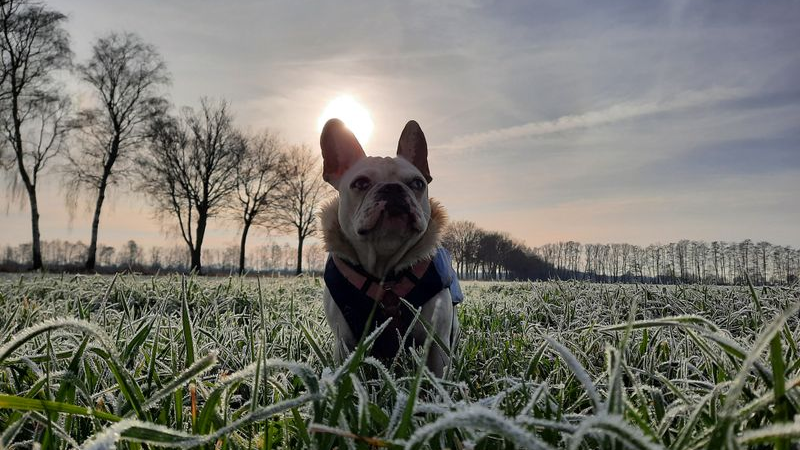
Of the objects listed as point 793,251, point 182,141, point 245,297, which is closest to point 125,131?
point 182,141

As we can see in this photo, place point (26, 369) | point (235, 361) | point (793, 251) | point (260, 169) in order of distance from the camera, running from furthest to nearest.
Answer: point (793, 251), point (260, 169), point (235, 361), point (26, 369)

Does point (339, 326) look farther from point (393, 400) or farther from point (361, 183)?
point (393, 400)

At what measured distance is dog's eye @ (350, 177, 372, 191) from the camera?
355 centimetres

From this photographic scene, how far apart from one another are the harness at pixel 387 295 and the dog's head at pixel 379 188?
0.86ft

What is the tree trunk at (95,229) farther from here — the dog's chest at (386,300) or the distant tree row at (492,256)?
the distant tree row at (492,256)

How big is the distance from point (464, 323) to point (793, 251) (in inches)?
3921

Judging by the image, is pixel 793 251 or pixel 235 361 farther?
pixel 793 251

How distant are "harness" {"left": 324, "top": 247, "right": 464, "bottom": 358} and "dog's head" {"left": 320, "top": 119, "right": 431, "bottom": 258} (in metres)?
0.26

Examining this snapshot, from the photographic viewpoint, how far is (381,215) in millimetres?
3146

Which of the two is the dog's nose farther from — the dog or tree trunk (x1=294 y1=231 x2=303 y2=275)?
tree trunk (x1=294 y1=231 x2=303 y2=275)

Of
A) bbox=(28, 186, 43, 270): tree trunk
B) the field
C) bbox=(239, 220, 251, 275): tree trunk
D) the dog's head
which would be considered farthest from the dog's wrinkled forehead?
bbox=(239, 220, 251, 275): tree trunk

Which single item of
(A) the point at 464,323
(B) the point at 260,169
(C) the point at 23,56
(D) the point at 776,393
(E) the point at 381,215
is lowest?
(A) the point at 464,323

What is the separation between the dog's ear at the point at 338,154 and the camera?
13.0 feet

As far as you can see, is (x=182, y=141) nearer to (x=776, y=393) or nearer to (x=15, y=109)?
(x=15, y=109)
